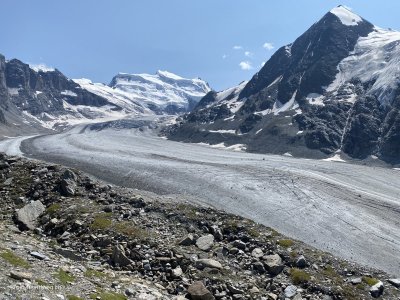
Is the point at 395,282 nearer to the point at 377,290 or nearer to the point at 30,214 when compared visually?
the point at 377,290

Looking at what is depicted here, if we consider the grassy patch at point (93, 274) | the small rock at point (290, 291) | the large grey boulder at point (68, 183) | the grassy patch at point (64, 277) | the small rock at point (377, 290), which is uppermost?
the large grey boulder at point (68, 183)

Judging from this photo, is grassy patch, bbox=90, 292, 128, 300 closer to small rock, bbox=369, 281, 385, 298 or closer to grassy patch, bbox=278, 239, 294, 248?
grassy patch, bbox=278, 239, 294, 248

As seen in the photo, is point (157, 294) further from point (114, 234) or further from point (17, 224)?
point (17, 224)

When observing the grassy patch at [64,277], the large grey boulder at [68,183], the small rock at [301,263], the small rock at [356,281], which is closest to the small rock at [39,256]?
the grassy patch at [64,277]

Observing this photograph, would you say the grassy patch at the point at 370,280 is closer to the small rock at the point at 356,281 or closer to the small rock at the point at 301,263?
the small rock at the point at 356,281

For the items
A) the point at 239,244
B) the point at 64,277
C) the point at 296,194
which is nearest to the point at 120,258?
the point at 64,277

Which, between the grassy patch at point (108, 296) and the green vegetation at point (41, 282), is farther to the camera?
the grassy patch at point (108, 296)

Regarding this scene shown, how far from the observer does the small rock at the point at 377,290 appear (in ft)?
90.8

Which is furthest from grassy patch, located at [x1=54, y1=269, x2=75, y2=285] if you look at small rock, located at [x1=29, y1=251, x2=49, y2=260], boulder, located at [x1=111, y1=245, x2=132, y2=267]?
boulder, located at [x1=111, y1=245, x2=132, y2=267]

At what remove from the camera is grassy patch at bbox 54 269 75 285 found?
2025 cm

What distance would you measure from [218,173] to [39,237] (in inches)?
1996

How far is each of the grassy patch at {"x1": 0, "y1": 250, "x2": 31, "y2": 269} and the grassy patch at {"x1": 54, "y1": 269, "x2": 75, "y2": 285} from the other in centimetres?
147

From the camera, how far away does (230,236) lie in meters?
33.3

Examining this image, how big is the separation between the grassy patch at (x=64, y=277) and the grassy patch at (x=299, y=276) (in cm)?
1413
